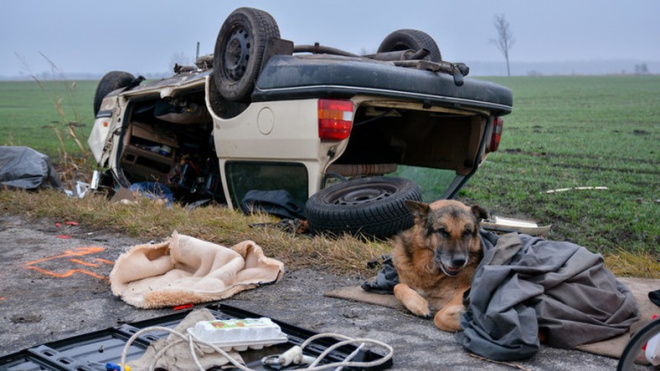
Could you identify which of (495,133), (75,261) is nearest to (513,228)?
(495,133)

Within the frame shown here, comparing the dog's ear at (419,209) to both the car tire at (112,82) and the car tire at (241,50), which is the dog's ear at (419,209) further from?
the car tire at (112,82)

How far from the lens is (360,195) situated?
629 centimetres

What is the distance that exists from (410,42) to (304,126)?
2.63 meters

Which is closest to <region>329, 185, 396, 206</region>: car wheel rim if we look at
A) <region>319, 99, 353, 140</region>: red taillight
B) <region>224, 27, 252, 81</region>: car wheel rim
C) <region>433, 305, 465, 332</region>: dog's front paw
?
<region>319, 99, 353, 140</region>: red taillight

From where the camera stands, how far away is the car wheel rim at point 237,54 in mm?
6898

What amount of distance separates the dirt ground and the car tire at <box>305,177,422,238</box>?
81 cm

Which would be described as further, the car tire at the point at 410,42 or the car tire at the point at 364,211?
the car tire at the point at 410,42

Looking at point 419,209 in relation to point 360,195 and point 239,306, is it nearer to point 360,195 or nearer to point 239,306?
point 239,306

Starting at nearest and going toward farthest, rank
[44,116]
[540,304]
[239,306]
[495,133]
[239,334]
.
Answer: [239,334]
[540,304]
[239,306]
[495,133]
[44,116]

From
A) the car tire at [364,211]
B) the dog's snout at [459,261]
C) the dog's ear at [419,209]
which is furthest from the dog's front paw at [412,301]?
the car tire at [364,211]

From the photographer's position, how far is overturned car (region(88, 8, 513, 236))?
614 cm

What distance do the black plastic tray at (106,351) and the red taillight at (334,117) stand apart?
9.19ft

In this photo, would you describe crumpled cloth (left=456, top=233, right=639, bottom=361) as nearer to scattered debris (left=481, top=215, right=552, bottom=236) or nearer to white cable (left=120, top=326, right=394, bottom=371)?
white cable (left=120, top=326, right=394, bottom=371)

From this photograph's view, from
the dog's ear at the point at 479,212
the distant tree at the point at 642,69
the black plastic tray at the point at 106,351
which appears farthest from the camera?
the distant tree at the point at 642,69
